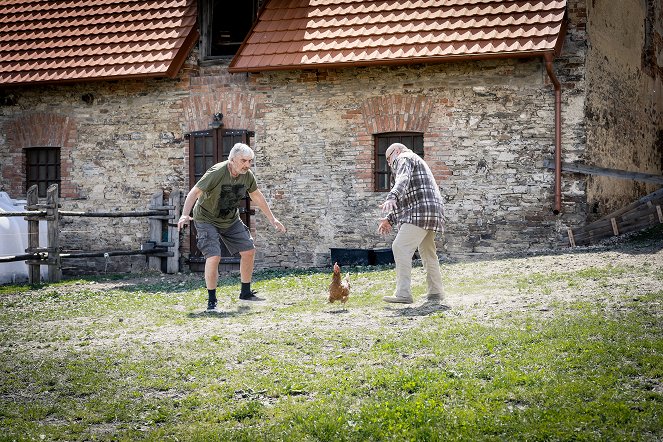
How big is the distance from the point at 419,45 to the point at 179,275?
596 cm

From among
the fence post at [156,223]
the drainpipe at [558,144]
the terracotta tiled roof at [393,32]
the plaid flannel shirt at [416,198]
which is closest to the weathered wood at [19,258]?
the fence post at [156,223]

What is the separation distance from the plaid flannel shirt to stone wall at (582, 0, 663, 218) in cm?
549

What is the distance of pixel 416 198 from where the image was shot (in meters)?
9.44

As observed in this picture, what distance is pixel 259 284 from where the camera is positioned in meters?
12.6

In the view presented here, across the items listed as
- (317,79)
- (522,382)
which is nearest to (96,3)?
(317,79)

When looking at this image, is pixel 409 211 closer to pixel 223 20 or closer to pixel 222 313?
pixel 222 313

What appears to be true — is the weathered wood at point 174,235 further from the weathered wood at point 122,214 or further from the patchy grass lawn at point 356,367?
the patchy grass lawn at point 356,367

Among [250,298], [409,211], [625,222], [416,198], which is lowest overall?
[250,298]

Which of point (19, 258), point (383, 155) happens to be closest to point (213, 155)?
point (383, 155)

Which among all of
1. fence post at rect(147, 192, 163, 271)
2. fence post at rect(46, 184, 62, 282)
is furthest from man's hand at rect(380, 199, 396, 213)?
fence post at rect(147, 192, 163, 271)

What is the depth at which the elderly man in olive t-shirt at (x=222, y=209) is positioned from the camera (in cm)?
988

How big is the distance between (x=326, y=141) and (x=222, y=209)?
557 centimetres

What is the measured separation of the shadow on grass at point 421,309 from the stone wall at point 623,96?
586 cm

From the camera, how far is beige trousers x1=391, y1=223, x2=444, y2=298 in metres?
9.38
